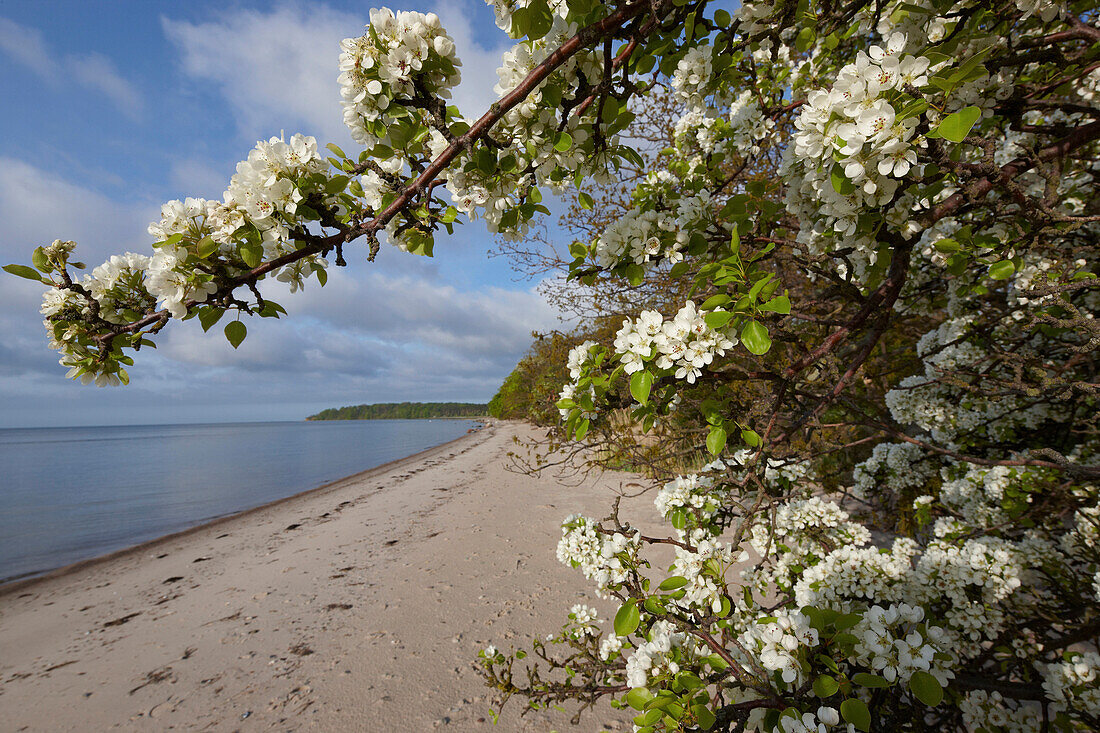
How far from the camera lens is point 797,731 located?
3.67 feet

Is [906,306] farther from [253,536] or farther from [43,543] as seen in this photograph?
[43,543]

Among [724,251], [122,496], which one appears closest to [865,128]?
[724,251]

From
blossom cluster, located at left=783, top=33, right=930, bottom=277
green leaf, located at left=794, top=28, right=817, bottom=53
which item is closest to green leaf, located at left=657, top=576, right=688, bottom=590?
blossom cluster, located at left=783, top=33, right=930, bottom=277

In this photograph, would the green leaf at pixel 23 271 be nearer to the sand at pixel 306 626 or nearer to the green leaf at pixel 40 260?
the green leaf at pixel 40 260

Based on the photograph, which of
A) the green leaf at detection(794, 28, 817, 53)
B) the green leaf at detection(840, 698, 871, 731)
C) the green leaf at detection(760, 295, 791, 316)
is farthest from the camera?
the green leaf at detection(794, 28, 817, 53)

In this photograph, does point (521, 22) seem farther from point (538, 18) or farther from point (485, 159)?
point (485, 159)

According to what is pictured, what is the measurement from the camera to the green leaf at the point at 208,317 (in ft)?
4.05

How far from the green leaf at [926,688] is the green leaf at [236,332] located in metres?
2.13

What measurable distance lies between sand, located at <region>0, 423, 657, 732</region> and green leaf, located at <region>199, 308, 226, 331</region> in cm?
287

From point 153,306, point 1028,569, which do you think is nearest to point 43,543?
point 153,306

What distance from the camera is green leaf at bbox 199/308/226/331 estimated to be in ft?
4.05

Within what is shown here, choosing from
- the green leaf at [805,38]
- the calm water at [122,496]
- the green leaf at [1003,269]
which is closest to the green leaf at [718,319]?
the green leaf at [1003,269]

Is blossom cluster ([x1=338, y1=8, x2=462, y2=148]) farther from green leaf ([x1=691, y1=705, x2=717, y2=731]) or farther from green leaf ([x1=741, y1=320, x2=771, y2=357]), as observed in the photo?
green leaf ([x1=691, y1=705, x2=717, y2=731])

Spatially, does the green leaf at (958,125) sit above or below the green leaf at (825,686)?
above
